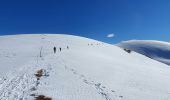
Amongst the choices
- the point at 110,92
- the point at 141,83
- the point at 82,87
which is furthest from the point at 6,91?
the point at 141,83

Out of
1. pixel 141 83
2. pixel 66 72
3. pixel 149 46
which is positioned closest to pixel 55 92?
pixel 66 72

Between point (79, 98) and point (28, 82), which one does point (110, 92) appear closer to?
point (79, 98)

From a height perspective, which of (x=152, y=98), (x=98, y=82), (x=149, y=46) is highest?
(x=149, y=46)

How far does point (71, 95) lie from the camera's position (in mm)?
14727

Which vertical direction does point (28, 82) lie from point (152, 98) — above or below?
above

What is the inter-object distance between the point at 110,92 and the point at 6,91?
7323 millimetres

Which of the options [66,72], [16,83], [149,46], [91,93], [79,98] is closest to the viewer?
[79,98]

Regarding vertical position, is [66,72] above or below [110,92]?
above

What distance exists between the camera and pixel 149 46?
600 ft

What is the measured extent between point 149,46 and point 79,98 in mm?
177478

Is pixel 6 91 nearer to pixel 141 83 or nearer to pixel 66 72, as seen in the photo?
pixel 66 72

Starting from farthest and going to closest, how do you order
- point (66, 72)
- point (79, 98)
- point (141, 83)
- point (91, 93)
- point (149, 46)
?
point (149, 46), point (66, 72), point (141, 83), point (91, 93), point (79, 98)

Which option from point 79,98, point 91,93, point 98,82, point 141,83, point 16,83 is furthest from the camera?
point 141,83

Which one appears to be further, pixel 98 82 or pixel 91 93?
pixel 98 82
